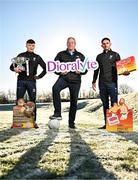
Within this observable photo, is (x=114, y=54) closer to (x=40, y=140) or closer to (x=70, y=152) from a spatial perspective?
(x=40, y=140)

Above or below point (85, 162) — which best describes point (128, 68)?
above

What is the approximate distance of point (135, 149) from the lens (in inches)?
Answer: 253

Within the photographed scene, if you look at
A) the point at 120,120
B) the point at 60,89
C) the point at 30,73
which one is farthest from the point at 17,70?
the point at 120,120

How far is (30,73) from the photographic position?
33.1 feet

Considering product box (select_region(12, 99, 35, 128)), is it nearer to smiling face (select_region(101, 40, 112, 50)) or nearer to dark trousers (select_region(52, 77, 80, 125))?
dark trousers (select_region(52, 77, 80, 125))

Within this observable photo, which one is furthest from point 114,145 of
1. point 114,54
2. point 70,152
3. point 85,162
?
point 114,54

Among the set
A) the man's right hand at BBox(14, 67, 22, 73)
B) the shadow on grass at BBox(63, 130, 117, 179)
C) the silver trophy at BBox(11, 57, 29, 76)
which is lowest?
the shadow on grass at BBox(63, 130, 117, 179)

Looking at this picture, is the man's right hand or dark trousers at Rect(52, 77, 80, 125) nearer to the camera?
dark trousers at Rect(52, 77, 80, 125)

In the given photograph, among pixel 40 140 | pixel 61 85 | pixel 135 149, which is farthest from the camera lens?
pixel 61 85

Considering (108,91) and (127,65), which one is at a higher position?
(127,65)

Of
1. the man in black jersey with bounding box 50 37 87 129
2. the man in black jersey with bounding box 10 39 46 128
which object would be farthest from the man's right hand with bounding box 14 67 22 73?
the man in black jersey with bounding box 50 37 87 129

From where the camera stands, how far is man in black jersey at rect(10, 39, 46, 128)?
10.0 m

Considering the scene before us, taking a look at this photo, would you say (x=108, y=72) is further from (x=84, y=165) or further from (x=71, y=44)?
(x=84, y=165)

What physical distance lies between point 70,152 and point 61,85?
375 centimetres
